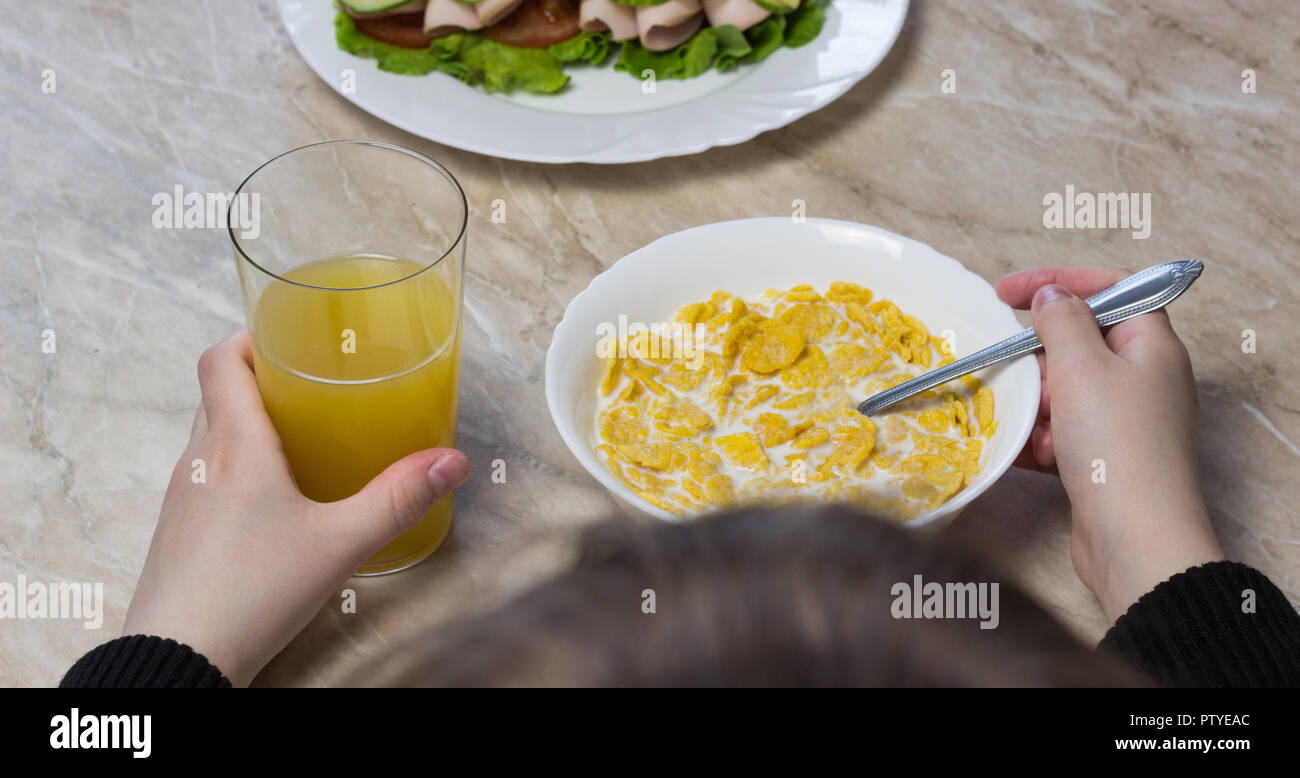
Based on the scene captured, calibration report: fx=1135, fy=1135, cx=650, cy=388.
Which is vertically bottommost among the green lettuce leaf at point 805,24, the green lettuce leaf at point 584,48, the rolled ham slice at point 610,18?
the green lettuce leaf at point 584,48

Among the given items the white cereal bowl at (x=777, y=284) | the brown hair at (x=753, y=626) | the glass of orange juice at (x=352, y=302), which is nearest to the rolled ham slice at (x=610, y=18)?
the white cereal bowl at (x=777, y=284)

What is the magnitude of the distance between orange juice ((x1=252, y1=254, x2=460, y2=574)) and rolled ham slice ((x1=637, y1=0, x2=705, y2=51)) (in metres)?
0.60

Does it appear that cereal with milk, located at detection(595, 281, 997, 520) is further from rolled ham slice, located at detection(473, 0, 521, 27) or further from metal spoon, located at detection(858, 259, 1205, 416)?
rolled ham slice, located at detection(473, 0, 521, 27)

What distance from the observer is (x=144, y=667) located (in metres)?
0.73

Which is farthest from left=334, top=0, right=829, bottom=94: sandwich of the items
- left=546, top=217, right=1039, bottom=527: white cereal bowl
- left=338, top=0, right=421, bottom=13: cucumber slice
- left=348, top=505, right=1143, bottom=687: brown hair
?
left=348, top=505, right=1143, bottom=687: brown hair

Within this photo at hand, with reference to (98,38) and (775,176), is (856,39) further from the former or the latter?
(98,38)

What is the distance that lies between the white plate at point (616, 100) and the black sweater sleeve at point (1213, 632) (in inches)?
25.1

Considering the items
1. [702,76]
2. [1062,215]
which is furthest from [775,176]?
[1062,215]

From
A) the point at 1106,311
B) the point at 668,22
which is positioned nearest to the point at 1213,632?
the point at 1106,311

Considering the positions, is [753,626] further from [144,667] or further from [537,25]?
[537,25]

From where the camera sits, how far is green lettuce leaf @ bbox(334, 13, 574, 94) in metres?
1.28

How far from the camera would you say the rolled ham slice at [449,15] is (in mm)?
1293

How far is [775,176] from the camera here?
4.12 feet

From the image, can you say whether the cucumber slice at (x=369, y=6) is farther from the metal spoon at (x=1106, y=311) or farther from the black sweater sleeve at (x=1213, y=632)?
the black sweater sleeve at (x=1213, y=632)
